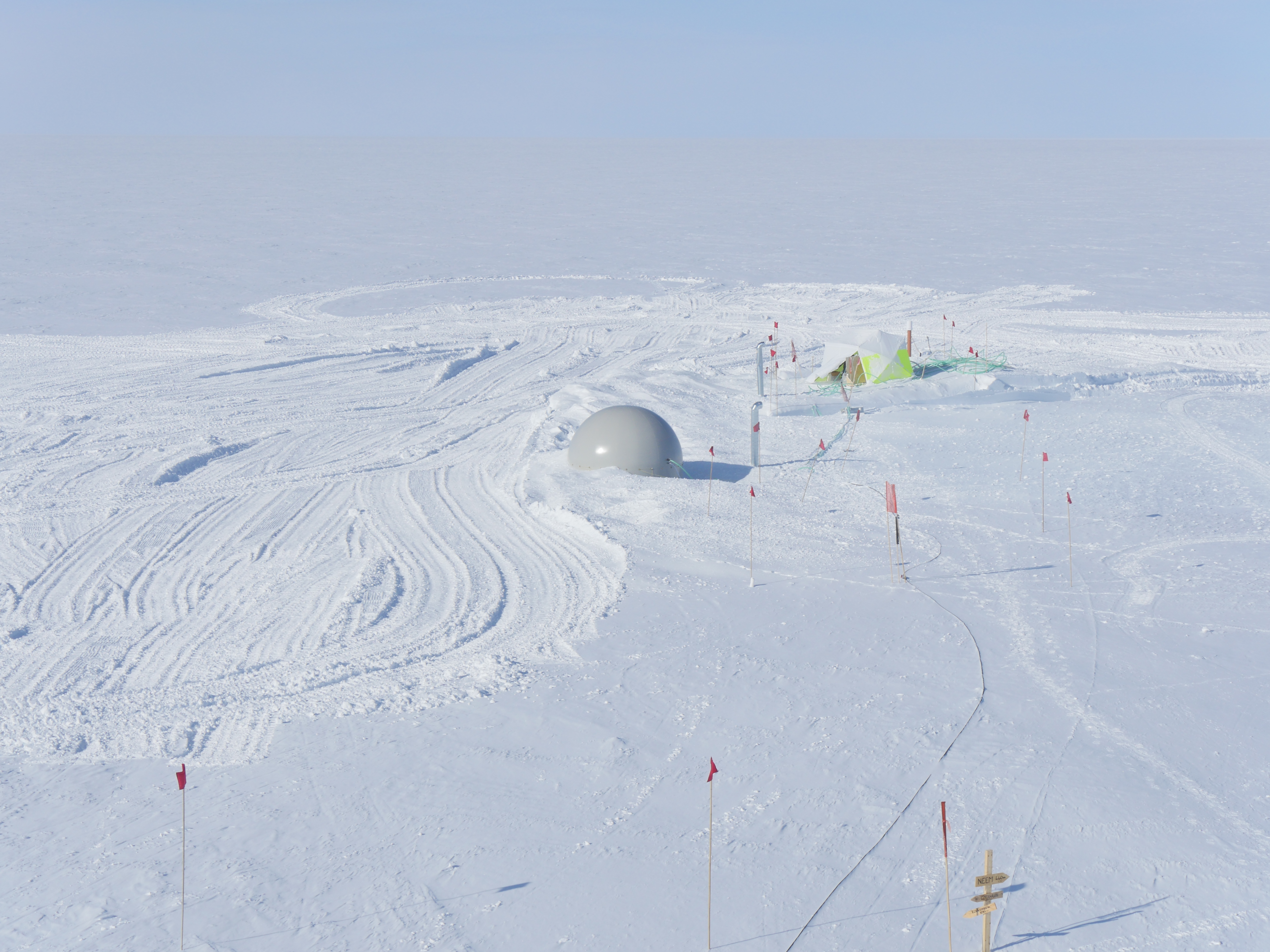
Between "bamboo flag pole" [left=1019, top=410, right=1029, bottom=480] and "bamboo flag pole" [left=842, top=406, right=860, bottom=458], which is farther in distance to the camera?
"bamboo flag pole" [left=842, top=406, right=860, bottom=458]

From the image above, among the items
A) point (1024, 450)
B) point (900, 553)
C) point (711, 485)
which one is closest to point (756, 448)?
point (711, 485)

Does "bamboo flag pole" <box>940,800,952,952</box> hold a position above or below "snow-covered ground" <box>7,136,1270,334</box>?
below

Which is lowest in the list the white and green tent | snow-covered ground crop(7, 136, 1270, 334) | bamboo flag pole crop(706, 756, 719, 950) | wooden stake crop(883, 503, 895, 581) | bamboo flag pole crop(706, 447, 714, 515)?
bamboo flag pole crop(706, 756, 719, 950)

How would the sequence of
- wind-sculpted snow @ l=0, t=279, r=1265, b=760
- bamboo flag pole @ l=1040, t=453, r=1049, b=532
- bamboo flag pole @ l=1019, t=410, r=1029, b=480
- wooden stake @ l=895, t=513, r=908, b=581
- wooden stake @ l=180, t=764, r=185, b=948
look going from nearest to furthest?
wooden stake @ l=180, t=764, r=185, b=948
wind-sculpted snow @ l=0, t=279, r=1265, b=760
wooden stake @ l=895, t=513, r=908, b=581
bamboo flag pole @ l=1040, t=453, r=1049, b=532
bamboo flag pole @ l=1019, t=410, r=1029, b=480

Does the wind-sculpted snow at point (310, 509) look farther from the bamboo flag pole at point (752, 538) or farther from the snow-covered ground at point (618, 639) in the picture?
the bamboo flag pole at point (752, 538)

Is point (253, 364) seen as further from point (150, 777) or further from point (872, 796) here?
point (872, 796)

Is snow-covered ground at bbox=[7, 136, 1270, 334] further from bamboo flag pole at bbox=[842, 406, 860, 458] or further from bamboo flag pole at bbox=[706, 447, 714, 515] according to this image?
bamboo flag pole at bbox=[706, 447, 714, 515]

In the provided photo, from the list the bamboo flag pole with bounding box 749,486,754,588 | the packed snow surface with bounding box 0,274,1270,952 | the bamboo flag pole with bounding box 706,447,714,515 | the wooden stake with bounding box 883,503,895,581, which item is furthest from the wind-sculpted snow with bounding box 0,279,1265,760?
the wooden stake with bounding box 883,503,895,581

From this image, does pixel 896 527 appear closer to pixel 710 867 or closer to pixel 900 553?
pixel 900 553

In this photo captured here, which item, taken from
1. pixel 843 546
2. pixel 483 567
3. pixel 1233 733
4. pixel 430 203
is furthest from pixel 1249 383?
pixel 430 203
